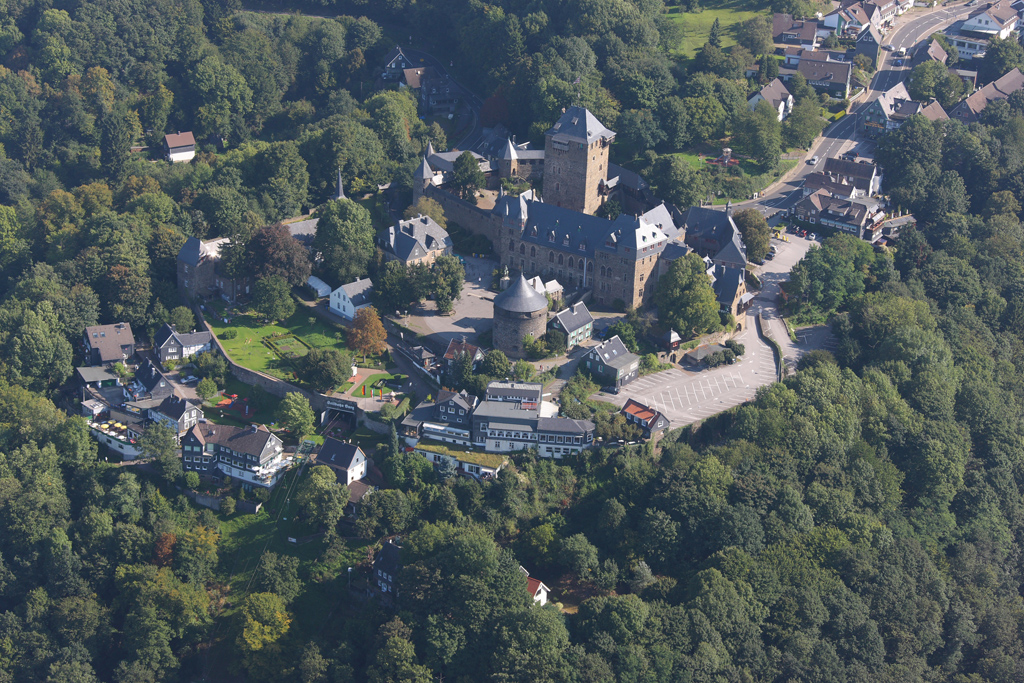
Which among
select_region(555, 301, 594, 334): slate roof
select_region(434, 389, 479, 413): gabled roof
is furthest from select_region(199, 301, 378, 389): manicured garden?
select_region(555, 301, 594, 334): slate roof

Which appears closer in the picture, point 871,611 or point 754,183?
point 871,611

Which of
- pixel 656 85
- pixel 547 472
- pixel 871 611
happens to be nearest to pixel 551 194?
pixel 656 85

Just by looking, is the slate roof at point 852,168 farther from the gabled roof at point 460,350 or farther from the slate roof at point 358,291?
the slate roof at point 358,291

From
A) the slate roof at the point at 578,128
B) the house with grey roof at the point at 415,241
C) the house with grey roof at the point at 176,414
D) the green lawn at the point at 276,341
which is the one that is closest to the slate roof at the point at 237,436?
the house with grey roof at the point at 176,414

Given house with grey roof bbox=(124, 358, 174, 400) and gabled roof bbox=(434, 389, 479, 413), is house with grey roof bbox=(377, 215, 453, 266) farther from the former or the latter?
house with grey roof bbox=(124, 358, 174, 400)

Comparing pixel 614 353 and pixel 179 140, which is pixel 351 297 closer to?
pixel 614 353

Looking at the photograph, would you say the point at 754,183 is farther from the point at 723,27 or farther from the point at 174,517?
the point at 174,517
